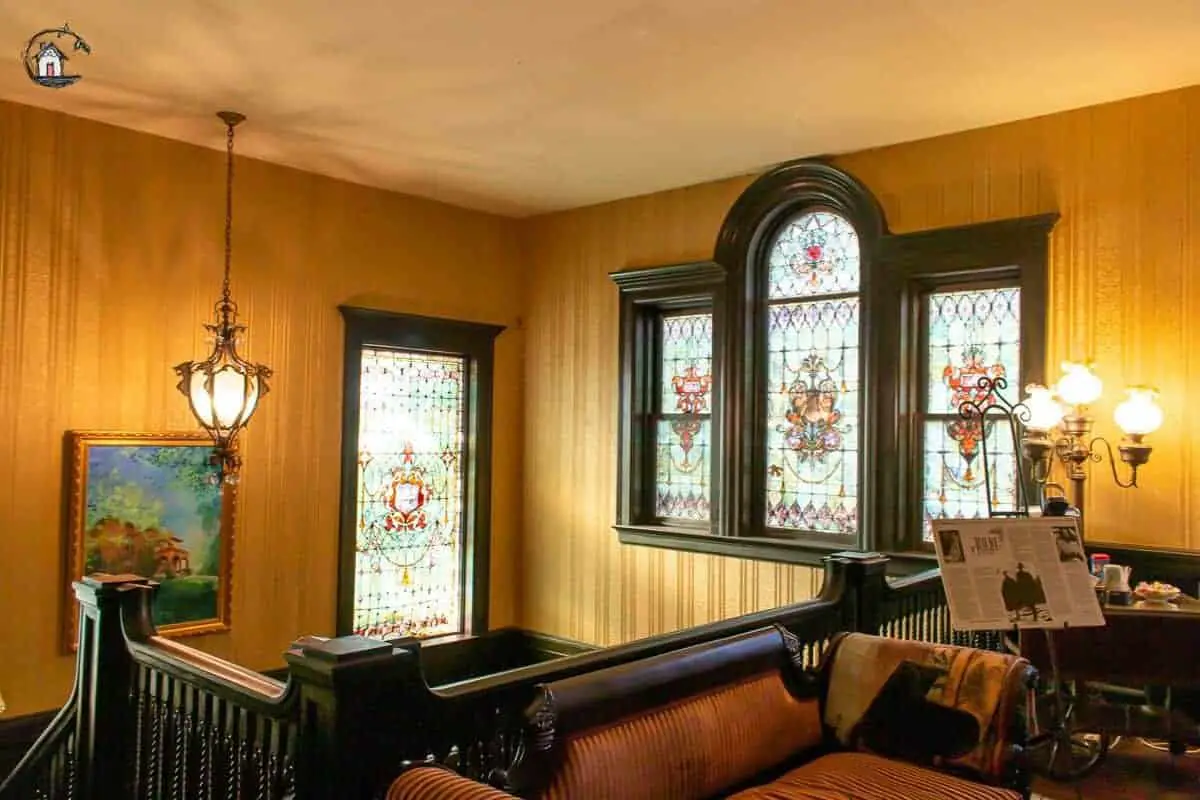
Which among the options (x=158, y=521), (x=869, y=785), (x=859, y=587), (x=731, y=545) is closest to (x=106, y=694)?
(x=158, y=521)

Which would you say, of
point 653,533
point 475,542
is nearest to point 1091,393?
point 653,533

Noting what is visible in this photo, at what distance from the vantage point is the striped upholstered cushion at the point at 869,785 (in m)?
2.68

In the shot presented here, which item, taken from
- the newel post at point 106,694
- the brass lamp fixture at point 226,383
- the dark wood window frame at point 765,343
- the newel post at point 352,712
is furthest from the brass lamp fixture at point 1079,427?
the brass lamp fixture at point 226,383

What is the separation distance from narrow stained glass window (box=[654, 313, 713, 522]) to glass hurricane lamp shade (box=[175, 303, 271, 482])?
242cm

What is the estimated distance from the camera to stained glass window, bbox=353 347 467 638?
231 inches

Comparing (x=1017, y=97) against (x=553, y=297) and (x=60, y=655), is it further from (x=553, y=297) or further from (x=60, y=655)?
(x=60, y=655)

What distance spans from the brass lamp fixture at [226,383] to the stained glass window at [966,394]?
340 cm

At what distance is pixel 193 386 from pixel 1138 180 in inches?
177

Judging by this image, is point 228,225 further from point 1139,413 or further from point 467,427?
point 1139,413

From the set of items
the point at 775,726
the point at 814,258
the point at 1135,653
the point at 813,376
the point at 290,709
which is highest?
the point at 814,258

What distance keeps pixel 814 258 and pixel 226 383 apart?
10.5ft

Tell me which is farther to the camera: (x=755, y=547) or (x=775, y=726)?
(x=755, y=547)

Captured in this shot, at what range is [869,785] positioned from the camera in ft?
8.98

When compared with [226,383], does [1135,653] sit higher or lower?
lower
